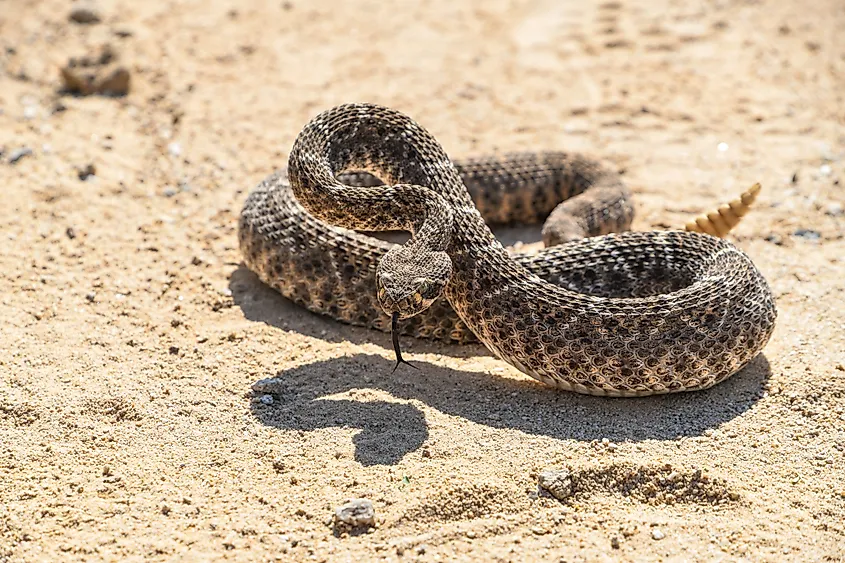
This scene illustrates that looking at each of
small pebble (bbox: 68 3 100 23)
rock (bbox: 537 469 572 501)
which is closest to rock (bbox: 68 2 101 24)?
small pebble (bbox: 68 3 100 23)

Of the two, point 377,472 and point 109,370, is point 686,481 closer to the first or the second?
point 377,472

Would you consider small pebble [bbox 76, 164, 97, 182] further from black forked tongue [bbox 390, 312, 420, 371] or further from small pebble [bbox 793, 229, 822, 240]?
small pebble [bbox 793, 229, 822, 240]

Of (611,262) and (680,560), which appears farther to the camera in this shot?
(611,262)

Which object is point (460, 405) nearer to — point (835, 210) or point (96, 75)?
point (835, 210)

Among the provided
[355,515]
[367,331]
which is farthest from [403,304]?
[367,331]

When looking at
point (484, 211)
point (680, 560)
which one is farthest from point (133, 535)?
point (484, 211)

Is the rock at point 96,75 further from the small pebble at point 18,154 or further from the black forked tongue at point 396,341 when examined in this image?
the black forked tongue at point 396,341
